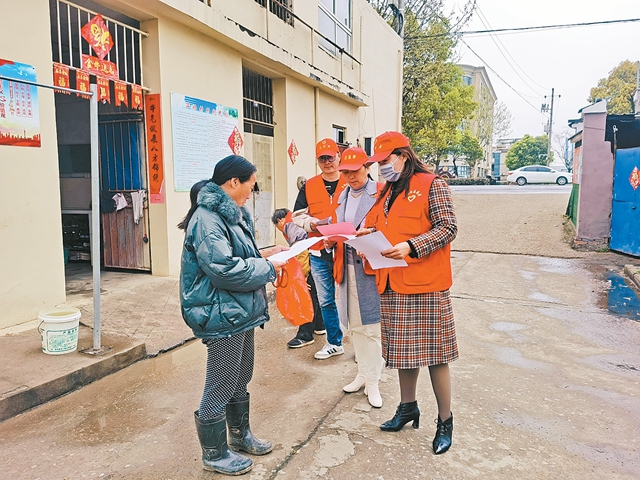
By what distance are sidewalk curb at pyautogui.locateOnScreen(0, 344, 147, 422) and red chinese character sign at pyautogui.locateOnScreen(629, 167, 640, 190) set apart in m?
9.24

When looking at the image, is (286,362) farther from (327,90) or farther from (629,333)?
(327,90)

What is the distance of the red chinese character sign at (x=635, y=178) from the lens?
9.22m

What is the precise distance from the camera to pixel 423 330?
2.84m

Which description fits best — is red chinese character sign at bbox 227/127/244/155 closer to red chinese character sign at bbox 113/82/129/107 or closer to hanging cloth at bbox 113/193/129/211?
hanging cloth at bbox 113/193/129/211

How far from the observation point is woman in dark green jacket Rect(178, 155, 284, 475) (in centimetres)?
238

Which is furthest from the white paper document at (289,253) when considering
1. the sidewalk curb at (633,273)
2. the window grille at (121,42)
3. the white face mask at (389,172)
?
the sidewalk curb at (633,273)

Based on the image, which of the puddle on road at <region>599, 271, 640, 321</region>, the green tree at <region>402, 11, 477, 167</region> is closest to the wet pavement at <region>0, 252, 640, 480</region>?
the puddle on road at <region>599, 271, 640, 321</region>

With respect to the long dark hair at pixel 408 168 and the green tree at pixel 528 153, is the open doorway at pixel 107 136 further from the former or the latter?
the green tree at pixel 528 153

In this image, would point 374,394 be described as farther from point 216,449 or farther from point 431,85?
point 431,85

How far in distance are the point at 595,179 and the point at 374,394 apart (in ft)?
29.8

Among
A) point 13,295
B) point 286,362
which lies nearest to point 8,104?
point 13,295

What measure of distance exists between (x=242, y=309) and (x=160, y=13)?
583 centimetres

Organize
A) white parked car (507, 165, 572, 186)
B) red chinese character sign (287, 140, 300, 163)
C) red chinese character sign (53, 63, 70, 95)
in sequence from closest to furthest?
red chinese character sign (53, 63, 70, 95)
red chinese character sign (287, 140, 300, 163)
white parked car (507, 165, 572, 186)

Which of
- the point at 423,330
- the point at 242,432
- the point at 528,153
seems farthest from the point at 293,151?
the point at 528,153
